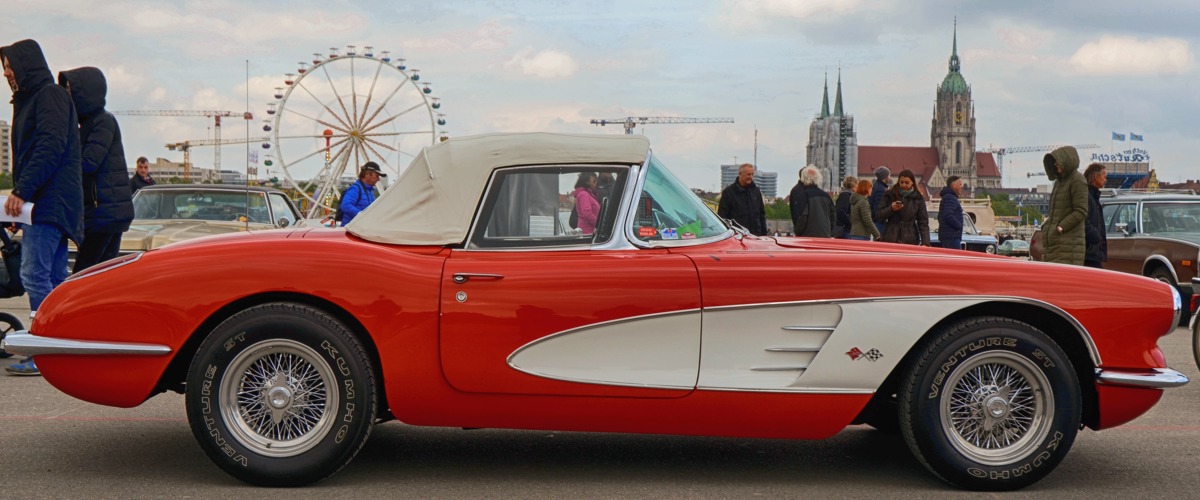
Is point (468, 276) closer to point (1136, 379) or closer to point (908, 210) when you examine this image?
point (1136, 379)

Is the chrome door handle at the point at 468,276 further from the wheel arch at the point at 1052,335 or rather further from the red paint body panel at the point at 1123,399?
the red paint body panel at the point at 1123,399

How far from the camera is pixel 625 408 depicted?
4121 mm

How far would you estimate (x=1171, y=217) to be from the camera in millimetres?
12984

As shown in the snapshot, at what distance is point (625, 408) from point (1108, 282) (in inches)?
75.7

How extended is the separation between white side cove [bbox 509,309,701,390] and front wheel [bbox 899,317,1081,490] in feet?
2.79

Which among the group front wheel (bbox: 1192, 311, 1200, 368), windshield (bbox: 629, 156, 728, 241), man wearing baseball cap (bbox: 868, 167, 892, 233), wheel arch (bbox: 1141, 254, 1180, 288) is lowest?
front wheel (bbox: 1192, 311, 1200, 368)

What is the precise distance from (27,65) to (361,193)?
15.9ft

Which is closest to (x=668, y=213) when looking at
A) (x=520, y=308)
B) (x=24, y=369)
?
(x=520, y=308)

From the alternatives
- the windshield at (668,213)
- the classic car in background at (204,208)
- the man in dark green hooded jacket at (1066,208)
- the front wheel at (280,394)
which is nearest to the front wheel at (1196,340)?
the man in dark green hooded jacket at (1066,208)

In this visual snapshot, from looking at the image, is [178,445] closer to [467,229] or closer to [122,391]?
[122,391]

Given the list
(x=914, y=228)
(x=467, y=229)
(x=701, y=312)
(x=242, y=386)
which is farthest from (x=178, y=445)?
(x=914, y=228)

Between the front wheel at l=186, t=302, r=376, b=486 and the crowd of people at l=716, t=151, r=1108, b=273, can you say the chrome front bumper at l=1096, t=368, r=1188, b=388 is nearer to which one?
the front wheel at l=186, t=302, r=376, b=486

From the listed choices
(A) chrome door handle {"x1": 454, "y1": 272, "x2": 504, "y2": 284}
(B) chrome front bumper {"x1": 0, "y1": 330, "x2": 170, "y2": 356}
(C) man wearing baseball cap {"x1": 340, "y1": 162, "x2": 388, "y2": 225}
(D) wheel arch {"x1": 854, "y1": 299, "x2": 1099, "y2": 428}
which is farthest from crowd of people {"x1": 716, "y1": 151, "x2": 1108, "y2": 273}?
(B) chrome front bumper {"x1": 0, "y1": 330, "x2": 170, "y2": 356}

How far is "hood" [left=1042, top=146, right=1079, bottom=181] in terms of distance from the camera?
9.51 meters
